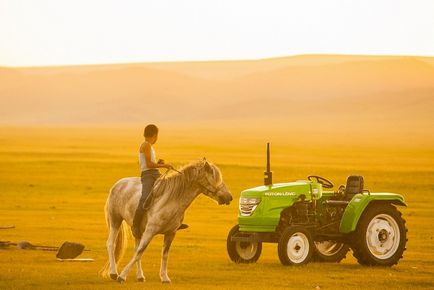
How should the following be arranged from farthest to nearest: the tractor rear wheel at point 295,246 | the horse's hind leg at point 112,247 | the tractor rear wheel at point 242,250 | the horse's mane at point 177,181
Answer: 1. the tractor rear wheel at point 242,250
2. the tractor rear wheel at point 295,246
3. the horse's hind leg at point 112,247
4. the horse's mane at point 177,181

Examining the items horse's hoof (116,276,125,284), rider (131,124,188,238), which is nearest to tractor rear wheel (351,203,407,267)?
rider (131,124,188,238)

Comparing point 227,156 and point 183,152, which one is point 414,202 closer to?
point 227,156

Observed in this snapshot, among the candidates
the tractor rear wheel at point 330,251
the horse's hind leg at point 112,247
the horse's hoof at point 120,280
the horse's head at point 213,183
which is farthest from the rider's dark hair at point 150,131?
the tractor rear wheel at point 330,251

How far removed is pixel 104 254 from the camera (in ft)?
81.5

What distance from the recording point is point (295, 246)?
71.7 feet

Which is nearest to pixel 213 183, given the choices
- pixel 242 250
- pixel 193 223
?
pixel 242 250

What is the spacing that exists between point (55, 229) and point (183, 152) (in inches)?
2483

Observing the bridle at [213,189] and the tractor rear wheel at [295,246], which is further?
the tractor rear wheel at [295,246]

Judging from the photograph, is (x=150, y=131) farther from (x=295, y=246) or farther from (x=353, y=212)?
(x=353, y=212)

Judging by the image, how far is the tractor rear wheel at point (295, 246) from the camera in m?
21.6

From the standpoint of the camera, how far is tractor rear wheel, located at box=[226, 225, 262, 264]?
74.4 feet

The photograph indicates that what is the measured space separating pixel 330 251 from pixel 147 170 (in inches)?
221

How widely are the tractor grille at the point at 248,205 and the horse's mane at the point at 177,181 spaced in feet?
9.31

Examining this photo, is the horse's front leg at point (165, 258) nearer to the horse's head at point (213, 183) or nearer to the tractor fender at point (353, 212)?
the horse's head at point (213, 183)
